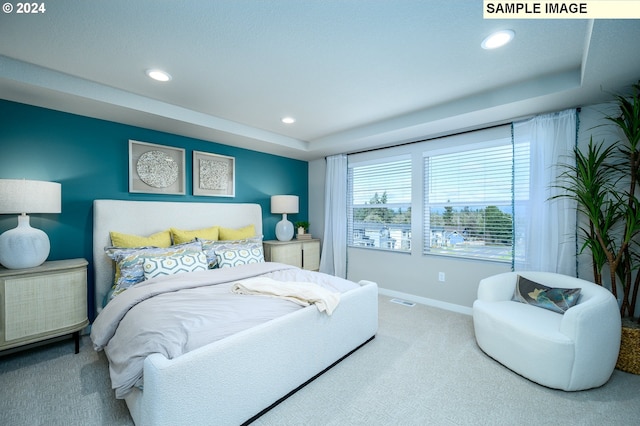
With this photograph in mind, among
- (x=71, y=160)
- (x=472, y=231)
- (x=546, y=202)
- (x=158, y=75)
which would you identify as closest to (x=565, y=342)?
(x=546, y=202)

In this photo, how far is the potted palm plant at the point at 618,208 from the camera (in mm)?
2109

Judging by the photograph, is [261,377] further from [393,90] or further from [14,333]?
[393,90]

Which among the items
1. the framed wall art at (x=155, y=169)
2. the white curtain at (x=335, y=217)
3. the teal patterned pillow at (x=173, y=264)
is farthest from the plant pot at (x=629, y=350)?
the framed wall art at (x=155, y=169)

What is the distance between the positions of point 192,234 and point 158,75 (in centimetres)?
176

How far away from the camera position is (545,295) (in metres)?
2.37

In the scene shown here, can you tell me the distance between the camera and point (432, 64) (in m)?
2.12

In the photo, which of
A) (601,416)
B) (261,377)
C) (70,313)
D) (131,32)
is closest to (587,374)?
(601,416)

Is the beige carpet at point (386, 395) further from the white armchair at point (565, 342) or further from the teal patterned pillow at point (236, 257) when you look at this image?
the teal patterned pillow at point (236, 257)

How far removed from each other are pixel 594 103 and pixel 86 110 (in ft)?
16.1

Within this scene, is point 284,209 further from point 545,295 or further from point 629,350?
point 629,350

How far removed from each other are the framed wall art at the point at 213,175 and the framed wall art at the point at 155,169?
19cm

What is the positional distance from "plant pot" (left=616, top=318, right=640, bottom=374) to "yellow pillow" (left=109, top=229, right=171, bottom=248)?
4329 millimetres

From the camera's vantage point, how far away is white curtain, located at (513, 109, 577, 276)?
263 centimetres

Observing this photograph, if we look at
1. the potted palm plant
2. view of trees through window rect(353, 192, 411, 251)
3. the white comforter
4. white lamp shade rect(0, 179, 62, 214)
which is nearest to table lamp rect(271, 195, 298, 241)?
view of trees through window rect(353, 192, 411, 251)
